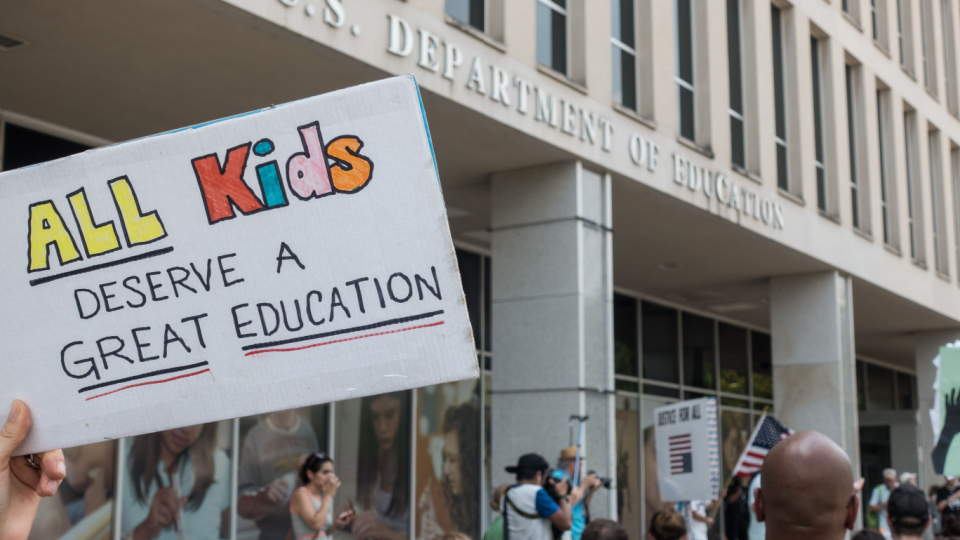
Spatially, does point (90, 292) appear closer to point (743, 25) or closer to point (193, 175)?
point (193, 175)

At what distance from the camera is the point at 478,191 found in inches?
470

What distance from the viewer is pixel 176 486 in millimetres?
10625

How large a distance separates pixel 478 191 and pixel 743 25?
208 inches

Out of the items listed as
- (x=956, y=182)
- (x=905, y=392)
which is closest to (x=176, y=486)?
(x=956, y=182)

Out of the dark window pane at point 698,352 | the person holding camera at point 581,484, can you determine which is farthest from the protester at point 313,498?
the dark window pane at point 698,352

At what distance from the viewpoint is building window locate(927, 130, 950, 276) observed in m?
20.8

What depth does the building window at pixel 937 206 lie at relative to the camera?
20750 millimetres

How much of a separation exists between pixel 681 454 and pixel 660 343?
27.5 feet

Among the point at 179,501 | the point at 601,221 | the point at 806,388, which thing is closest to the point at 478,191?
the point at 601,221

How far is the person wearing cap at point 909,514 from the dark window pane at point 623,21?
8097 millimetres

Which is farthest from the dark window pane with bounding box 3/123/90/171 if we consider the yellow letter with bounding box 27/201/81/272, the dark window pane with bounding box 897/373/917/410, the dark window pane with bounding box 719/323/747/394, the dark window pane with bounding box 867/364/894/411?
the dark window pane with bounding box 897/373/917/410

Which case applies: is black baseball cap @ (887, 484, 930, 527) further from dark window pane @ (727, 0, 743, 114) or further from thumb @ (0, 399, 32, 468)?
dark window pane @ (727, 0, 743, 114)

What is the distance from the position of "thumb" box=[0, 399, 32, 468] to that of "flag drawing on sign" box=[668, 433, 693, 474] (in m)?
9.08

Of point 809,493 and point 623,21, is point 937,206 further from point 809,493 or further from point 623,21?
point 809,493
